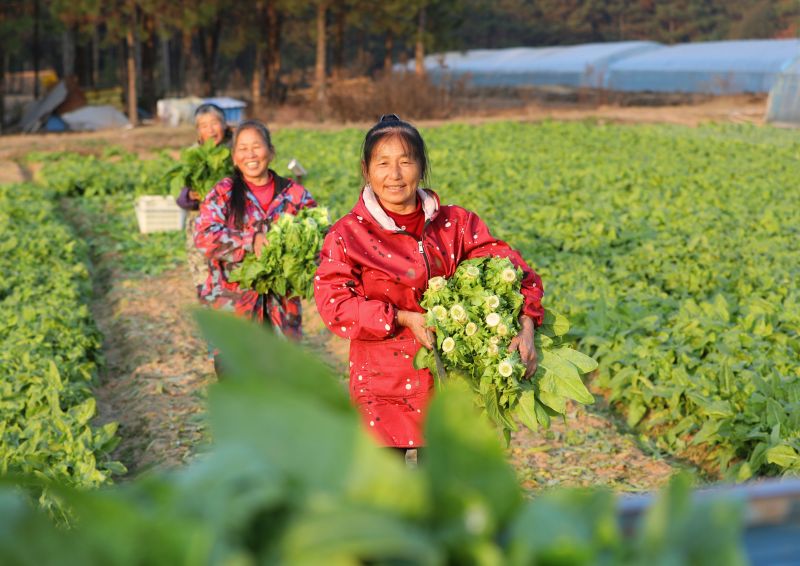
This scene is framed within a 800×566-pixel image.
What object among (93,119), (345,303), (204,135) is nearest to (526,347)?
(345,303)

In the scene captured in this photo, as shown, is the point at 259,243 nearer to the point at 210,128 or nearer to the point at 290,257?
the point at 290,257

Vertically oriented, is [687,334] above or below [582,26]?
below

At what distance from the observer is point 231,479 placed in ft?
3.03

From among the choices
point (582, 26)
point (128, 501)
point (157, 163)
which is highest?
point (582, 26)

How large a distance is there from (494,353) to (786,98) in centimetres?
2843

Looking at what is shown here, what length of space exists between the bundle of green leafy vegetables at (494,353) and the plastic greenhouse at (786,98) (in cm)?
2771

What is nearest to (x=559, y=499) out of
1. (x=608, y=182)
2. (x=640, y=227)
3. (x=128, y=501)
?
(x=128, y=501)

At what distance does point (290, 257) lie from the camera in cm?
525

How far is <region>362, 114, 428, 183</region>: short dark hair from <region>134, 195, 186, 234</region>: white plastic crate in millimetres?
9346

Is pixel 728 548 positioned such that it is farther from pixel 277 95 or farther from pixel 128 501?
pixel 277 95

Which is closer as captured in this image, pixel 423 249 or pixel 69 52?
pixel 423 249

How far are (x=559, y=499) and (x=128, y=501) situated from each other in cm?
43

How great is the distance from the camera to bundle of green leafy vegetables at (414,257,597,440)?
3393 millimetres

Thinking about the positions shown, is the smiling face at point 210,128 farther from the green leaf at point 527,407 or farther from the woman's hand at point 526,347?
the green leaf at point 527,407
